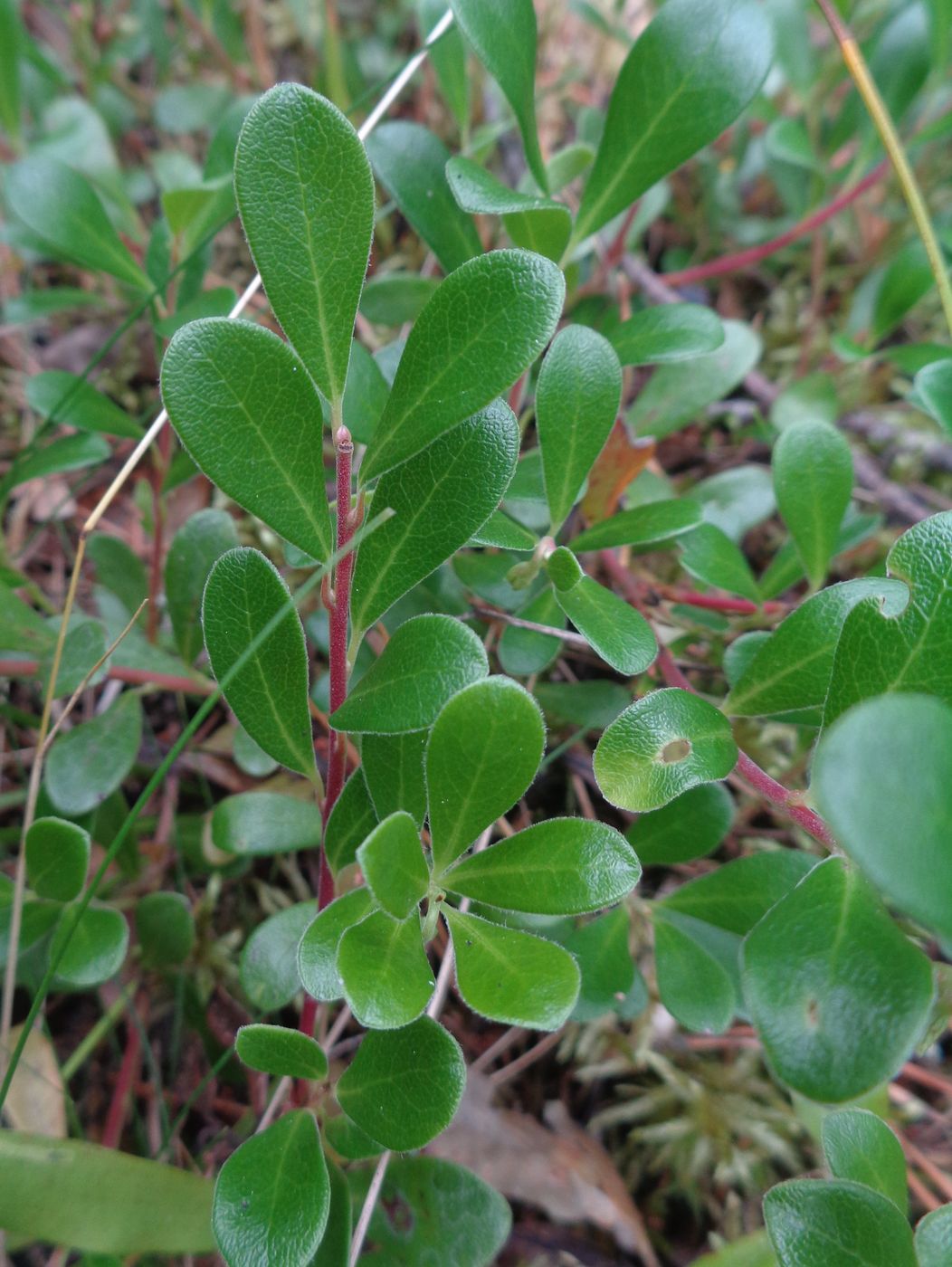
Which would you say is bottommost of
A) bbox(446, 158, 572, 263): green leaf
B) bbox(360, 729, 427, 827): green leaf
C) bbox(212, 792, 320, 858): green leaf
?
bbox(212, 792, 320, 858): green leaf

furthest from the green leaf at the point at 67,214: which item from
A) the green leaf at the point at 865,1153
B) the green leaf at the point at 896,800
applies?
the green leaf at the point at 865,1153

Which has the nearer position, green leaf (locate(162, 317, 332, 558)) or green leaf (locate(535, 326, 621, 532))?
green leaf (locate(162, 317, 332, 558))

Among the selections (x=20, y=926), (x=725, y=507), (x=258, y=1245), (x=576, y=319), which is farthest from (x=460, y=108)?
(x=258, y=1245)

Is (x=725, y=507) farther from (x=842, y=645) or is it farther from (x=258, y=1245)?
(x=258, y=1245)

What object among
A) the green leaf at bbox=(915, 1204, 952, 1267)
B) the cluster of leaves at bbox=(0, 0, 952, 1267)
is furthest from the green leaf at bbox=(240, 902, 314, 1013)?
the green leaf at bbox=(915, 1204, 952, 1267)

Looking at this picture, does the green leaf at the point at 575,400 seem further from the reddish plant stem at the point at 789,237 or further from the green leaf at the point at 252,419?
the reddish plant stem at the point at 789,237

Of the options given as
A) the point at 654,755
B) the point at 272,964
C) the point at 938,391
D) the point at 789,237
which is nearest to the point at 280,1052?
the point at 272,964

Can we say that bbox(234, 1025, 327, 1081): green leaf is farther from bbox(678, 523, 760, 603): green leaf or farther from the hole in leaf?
bbox(678, 523, 760, 603): green leaf
